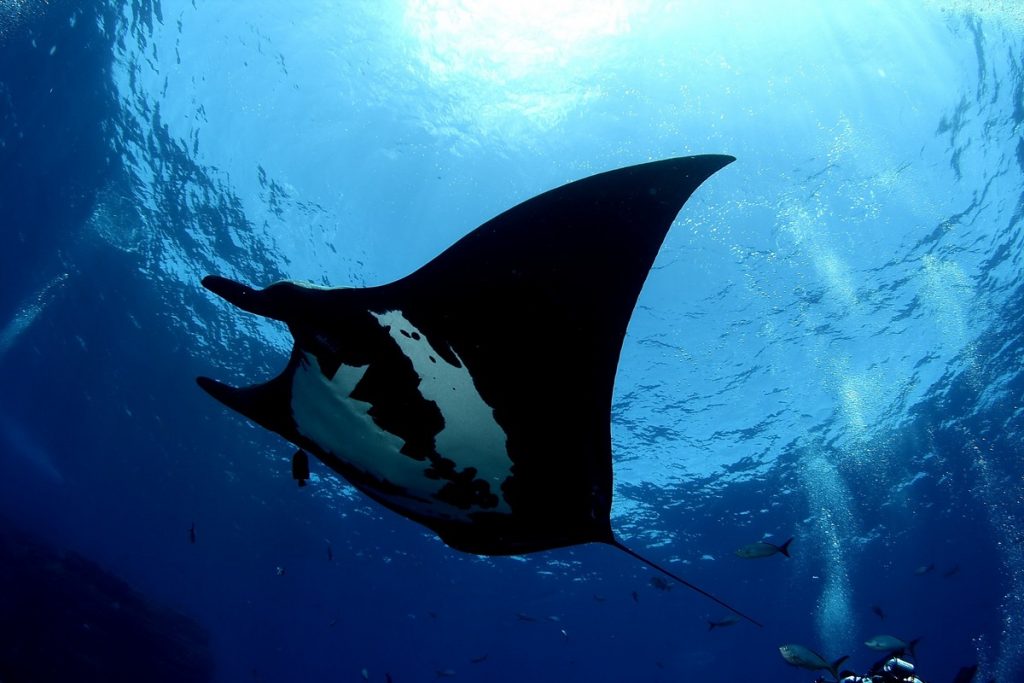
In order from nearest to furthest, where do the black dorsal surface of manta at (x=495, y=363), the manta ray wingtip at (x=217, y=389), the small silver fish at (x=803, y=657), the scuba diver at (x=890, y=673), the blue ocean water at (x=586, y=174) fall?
the black dorsal surface of manta at (x=495, y=363)
the manta ray wingtip at (x=217, y=389)
the scuba diver at (x=890, y=673)
the small silver fish at (x=803, y=657)
the blue ocean water at (x=586, y=174)

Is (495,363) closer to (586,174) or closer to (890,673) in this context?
(890,673)

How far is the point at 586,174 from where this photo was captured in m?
11.3

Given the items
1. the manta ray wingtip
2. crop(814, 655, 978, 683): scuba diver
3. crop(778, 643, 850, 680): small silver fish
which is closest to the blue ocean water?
crop(778, 643, 850, 680): small silver fish

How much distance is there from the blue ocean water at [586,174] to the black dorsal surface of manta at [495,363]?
856 cm

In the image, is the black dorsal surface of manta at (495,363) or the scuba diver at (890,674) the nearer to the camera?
the black dorsal surface of manta at (495,363)

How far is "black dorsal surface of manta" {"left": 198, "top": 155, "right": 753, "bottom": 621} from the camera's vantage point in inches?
95.0

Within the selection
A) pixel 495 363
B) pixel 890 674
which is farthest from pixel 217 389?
pixel 890 674

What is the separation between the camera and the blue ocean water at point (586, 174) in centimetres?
994

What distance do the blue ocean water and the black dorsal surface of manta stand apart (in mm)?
8562

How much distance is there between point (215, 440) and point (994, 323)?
25.2 m

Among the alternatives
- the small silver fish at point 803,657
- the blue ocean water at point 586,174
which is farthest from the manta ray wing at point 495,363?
the blue ocean water at point 586,174

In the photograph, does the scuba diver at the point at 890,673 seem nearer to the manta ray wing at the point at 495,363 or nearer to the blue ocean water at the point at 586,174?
the manta ray wing at the point at 495,363

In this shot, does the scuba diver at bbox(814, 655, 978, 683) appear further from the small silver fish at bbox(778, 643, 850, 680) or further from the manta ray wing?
the manta ray wing

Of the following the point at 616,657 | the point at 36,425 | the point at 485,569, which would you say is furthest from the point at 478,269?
the point at 616,657
